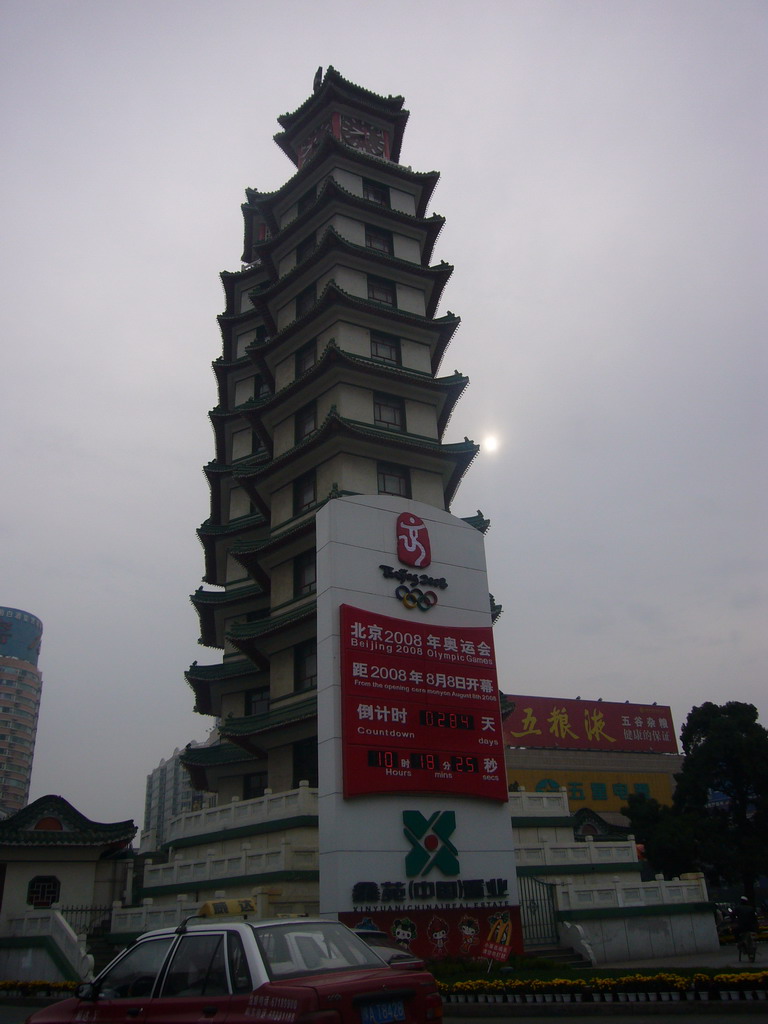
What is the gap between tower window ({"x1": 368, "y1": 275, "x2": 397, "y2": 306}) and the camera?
34.5 meters

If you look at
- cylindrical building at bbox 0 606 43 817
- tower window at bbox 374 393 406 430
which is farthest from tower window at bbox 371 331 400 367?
cylindrical building at bbox 0 606 43 817

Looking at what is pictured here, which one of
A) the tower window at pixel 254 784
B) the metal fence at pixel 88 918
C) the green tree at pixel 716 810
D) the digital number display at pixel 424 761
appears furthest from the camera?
the green tree at pixel 716 810

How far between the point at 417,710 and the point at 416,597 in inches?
138

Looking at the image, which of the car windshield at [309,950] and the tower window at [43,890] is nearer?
the car windshield at [309,950]

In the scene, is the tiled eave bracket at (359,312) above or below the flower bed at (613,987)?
above

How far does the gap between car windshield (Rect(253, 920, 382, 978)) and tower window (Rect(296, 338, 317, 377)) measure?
2845 centimetres

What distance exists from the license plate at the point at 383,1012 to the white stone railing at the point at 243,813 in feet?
58.0

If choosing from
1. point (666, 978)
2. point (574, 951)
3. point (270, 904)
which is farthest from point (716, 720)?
point (666, 978)

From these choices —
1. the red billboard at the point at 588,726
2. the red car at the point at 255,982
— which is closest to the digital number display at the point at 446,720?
the red car at the point at 255,982

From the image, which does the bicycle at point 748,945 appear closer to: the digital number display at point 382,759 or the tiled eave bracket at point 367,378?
the digital number display at point 382,759

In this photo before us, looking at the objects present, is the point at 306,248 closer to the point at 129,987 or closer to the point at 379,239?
the point at 379,239

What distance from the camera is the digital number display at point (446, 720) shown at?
22359 millimetres

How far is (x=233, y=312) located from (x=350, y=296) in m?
14.7

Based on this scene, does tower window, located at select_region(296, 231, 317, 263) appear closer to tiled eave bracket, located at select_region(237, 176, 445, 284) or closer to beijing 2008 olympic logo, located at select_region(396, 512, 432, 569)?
tiled eave bracket, located at select_region(237, 176, 445, 284)
